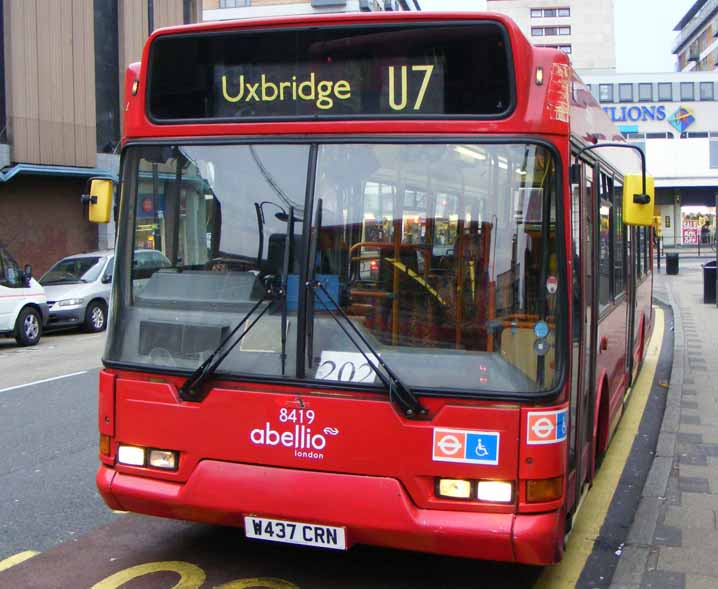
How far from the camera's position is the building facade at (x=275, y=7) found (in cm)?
5346

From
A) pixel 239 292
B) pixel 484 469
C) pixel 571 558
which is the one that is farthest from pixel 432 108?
pixel 571 558

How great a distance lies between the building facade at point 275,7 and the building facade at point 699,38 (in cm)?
5225

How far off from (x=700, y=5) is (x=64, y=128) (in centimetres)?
9598

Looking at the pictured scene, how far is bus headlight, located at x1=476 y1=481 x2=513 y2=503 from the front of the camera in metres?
4.30

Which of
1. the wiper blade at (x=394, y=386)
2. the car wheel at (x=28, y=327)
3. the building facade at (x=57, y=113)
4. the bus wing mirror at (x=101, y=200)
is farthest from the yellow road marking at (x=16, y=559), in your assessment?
the building facade at (x=57, y=113)

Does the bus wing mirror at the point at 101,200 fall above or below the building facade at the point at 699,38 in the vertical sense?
below

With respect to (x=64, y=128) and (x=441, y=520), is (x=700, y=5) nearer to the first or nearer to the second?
(x=64, y=128)

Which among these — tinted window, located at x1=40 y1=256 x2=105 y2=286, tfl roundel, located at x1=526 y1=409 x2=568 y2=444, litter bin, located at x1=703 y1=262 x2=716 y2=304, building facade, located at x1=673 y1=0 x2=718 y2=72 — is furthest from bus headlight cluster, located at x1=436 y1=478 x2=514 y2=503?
building facade, located at x1=673 y1=0 x2=718 y2=72

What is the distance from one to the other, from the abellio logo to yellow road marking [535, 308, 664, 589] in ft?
5.09

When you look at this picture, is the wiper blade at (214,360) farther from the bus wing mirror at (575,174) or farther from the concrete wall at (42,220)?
the concrete wall at (42,220)

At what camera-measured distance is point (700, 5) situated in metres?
105

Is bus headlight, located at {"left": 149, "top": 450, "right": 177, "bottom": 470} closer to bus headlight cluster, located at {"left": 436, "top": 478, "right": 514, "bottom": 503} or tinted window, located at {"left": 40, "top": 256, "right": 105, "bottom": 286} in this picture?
Answer: bus headlight cluster, located at {"left": 436, "top": 478, "right": 514, "bottom": 503}

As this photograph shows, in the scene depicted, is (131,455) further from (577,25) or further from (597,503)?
(577,25)

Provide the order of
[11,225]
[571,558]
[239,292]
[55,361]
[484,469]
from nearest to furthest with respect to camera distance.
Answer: [484,469] < [239,292] < [571,558] < [55,361] < [11,225]
